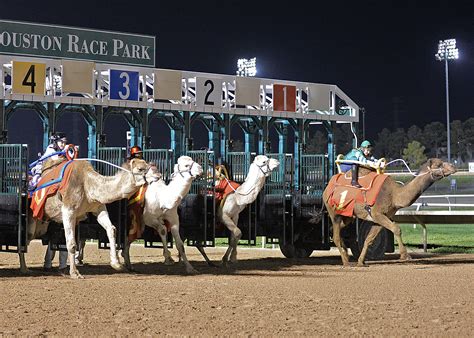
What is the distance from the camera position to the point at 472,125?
9444 cm

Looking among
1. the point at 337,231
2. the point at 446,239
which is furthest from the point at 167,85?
the point at 446,239

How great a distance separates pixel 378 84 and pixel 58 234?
10590cm

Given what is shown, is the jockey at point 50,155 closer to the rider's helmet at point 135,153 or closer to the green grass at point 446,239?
the rider's helmet at point 135,153

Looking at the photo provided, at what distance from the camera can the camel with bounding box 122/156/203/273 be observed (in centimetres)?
1466

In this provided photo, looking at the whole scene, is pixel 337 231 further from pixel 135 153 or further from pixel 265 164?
pixel 135 153

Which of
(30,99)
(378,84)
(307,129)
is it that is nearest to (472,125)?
(378,84)

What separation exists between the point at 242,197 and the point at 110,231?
10.9ft

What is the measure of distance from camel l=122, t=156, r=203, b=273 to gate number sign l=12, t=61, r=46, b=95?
3902 millimetres

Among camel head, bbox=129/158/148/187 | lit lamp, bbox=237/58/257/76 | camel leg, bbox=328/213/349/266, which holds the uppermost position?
lit lamp, bbox=237/58/257/76

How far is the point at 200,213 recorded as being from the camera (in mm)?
16266

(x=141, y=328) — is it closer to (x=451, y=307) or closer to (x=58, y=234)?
(x=451, y=307)

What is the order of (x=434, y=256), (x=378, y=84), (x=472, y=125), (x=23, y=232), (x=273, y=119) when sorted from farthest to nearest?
(x=378, y=84), (x=472, y=125), (x=273, y=119), (x=434, y=256), (x=23, y=232)

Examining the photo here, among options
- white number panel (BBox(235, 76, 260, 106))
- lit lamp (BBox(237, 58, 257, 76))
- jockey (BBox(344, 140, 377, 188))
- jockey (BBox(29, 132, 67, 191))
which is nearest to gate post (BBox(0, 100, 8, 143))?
jockey (BBox(29, 132, 67, 191))

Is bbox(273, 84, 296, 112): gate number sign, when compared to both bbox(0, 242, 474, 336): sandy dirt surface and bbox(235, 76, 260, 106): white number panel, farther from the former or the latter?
bbox(0, 242, 474, 336): sandy dirt surface
